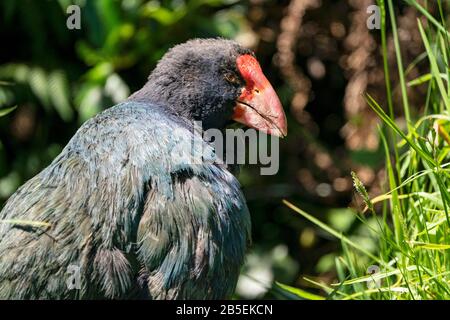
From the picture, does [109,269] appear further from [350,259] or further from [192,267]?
[350,259]

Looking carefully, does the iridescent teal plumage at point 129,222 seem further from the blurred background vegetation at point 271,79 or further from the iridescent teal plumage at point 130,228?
the blurred background vegetation at point 271,79

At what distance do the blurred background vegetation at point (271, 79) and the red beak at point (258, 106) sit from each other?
4.27ft

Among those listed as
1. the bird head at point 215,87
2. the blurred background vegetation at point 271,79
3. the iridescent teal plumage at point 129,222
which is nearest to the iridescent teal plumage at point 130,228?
the iridescent teal plumage at point 129,222

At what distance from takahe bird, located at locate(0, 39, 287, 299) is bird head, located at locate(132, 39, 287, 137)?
0.19 m

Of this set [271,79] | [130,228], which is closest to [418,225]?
[130,228]

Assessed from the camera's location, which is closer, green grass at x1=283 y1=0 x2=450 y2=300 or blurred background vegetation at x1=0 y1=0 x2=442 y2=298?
green grass at x1=283 y1=0 x2=450 y2=300

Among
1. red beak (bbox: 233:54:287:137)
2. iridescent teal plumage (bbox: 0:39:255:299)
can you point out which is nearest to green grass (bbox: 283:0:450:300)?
iridescent teal plumage (bbox: 0:39:255:299)

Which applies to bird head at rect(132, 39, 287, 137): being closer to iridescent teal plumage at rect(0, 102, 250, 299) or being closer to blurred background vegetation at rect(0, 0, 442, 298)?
iridescent teal plumage at rect(0, 102, 250, 299)

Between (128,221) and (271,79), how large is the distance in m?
2.38

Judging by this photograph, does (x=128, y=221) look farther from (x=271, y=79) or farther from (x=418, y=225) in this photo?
(x=271, y=79)

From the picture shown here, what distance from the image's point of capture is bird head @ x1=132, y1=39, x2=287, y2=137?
293 cm

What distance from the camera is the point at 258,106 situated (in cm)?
304

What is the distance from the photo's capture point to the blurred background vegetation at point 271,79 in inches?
171
